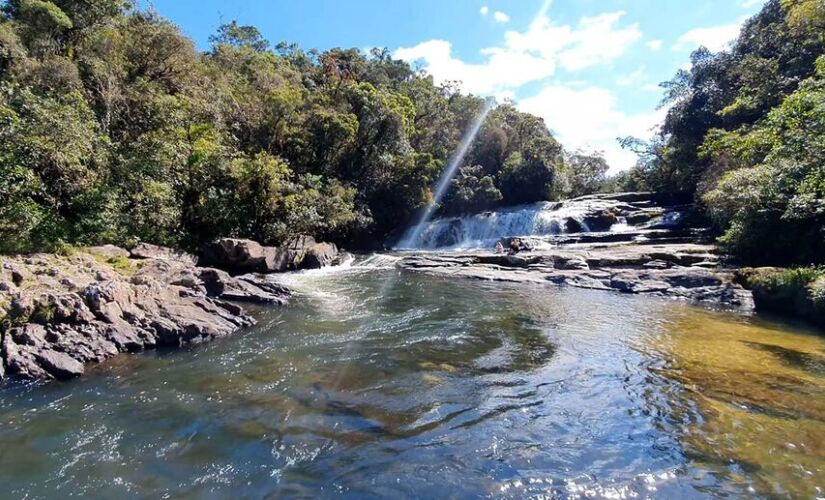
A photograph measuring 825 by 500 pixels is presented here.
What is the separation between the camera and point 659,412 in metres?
6.12

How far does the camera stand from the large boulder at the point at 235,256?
681 inches

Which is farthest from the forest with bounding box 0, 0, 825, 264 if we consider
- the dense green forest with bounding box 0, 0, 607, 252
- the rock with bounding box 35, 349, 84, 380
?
the rock with bounding box 35, 349, 84, 380

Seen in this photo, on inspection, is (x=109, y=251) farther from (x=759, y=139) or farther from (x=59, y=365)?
(x=759, y=139)

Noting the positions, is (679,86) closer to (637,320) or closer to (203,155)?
(637,320)

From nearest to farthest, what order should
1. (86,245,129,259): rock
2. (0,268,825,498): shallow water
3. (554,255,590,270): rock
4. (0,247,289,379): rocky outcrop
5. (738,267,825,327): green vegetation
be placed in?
1. (0,268,825,498): shallow water
2. (0,247,289,379): rocky outcrop
3. (738,267,825,327): green vegetation
4. (86,245,129,259): rock
5. (554,255,590,270): rock

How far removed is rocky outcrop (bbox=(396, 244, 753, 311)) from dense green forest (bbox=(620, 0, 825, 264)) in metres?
2.21

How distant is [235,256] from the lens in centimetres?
1750

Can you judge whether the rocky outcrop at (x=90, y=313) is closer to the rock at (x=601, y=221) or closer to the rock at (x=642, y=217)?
the rock at (x=601, y=221)

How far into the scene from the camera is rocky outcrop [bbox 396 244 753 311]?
1514 cm

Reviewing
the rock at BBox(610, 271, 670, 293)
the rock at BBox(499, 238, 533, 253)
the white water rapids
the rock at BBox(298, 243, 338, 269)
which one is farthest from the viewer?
the white water rapids

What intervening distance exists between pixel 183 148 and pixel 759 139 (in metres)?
19.8

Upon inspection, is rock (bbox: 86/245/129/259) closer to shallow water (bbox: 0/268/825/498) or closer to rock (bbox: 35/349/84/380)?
shallow water (bbox: 0/268/825/498)

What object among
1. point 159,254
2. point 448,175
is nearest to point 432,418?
point 159,254

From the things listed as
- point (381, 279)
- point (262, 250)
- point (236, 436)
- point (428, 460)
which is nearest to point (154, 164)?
point (262, 250)
